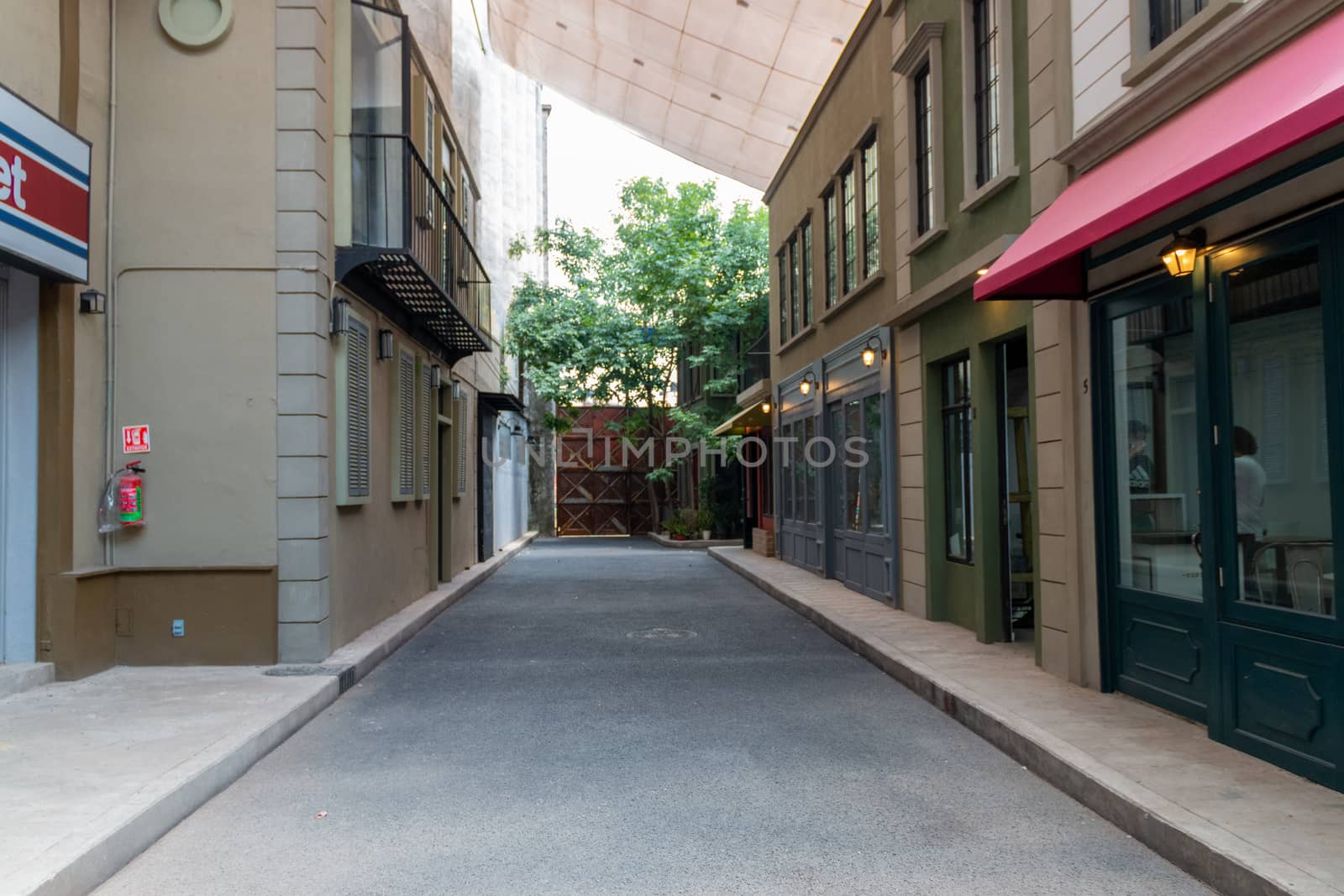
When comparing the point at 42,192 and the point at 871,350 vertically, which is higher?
the point at 42,192

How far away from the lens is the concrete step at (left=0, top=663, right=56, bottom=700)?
730cm

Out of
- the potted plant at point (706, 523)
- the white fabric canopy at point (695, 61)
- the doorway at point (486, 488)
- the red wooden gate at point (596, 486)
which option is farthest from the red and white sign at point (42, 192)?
the red wooden gate at point (596, 486)

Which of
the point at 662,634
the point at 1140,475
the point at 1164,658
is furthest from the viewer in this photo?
the point at 662,634

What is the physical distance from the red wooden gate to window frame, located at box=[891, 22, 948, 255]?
1106 inches

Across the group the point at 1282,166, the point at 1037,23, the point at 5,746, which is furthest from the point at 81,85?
the point at 1282,166

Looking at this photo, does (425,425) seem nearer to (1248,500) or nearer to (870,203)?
(870,203)

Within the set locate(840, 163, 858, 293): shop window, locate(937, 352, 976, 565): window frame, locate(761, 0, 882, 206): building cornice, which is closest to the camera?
locate(937, 352, 976, 565): window frame

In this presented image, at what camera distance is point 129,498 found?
8.47 metres

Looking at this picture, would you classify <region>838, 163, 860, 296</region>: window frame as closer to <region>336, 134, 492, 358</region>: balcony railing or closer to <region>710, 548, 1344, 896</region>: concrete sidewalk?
<region>336, 134, 492, 358</region>: balcony railing

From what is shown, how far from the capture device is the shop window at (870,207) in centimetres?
1359

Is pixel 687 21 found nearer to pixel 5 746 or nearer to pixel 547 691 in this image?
pixel 547 691

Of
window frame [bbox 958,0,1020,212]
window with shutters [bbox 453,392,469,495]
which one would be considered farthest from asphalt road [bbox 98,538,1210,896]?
window with shutters [bbox 453,392,469,495]

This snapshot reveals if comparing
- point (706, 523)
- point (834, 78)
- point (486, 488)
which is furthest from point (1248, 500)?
point (706, 523)

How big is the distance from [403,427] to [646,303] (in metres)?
19.1
